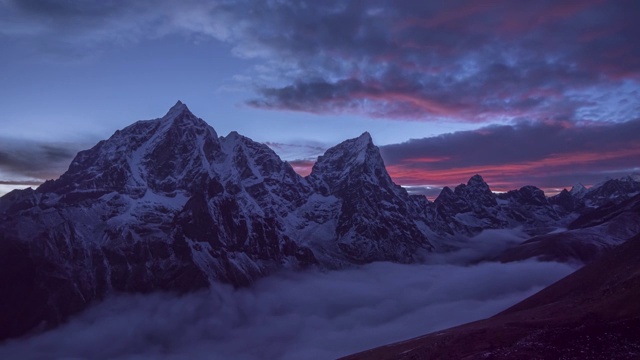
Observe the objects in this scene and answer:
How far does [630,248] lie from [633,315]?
74792mm

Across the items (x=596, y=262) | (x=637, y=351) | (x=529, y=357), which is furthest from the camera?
(x=596, y=262)

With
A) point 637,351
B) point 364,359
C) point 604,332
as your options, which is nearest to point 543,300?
point 364,359

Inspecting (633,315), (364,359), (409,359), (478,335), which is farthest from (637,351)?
(364,359)

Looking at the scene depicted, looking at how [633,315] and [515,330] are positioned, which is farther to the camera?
[515,330]

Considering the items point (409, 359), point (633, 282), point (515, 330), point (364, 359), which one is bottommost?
point (364, 359)

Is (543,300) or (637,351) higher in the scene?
(637,351)

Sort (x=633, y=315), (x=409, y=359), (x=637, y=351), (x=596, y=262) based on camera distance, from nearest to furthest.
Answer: (x=637, y=351)
(x=633, y=315)
(x=409, y=359)
(x=596, y=262)

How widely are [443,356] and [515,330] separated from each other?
11744 mm

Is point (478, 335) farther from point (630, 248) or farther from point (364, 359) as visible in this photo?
point (630, 248)

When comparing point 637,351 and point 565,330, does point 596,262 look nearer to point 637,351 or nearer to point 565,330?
point 565,330

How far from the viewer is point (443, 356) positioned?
7562cm

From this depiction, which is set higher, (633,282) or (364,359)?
(633,282)

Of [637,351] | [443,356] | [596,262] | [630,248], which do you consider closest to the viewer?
[637,351]

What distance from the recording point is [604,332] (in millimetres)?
63000
